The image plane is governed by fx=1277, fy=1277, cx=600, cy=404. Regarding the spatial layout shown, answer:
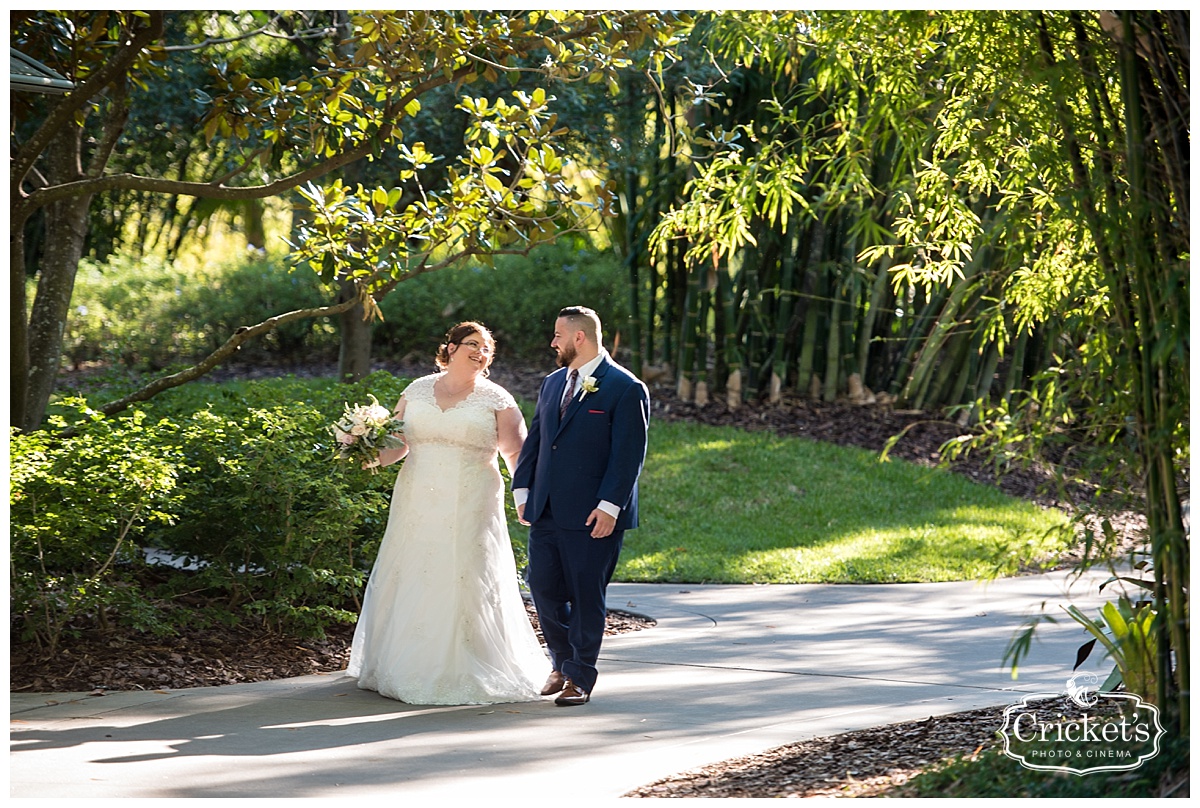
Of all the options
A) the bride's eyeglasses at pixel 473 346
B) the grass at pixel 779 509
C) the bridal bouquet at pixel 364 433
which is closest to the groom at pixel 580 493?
the bride's eyeglasses at pixel 473 346

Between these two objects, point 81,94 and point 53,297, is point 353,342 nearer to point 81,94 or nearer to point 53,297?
point 53,297

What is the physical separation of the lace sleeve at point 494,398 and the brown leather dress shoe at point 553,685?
1161 millimetres

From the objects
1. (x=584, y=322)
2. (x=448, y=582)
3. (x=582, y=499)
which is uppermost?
(x=584, y=322)

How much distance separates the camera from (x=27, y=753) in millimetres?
4289

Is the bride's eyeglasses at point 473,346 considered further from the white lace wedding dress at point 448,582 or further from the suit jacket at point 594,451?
the suit jacket at point 594,451

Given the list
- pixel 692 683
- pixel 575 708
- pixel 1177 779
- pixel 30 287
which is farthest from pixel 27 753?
pixel 30 287

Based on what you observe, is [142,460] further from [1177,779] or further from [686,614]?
[1177,779]

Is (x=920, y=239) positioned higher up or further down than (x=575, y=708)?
higher up

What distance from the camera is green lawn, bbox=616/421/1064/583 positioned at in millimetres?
8484

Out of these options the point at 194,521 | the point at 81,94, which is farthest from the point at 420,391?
the point at 81,94

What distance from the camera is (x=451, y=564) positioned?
5352 mm

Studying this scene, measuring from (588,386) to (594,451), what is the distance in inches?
10.6

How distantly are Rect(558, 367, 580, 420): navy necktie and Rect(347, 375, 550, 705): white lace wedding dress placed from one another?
0.37 m

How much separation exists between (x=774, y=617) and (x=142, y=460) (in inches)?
136
